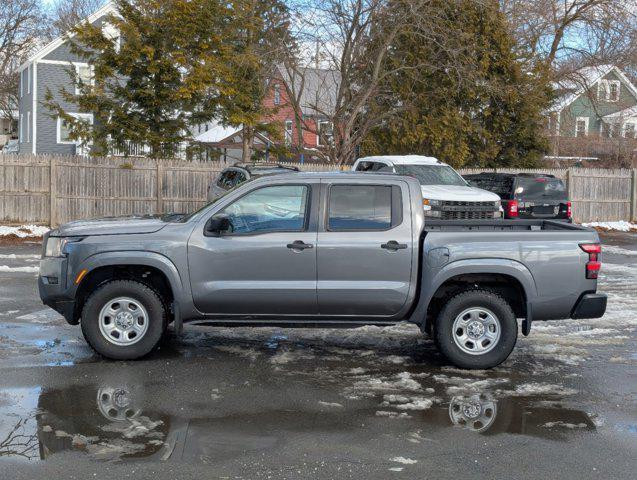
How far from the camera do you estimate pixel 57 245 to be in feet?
24.7

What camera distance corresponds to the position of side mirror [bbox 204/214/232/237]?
24.1ft

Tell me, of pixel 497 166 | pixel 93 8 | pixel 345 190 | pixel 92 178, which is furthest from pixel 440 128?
pixel 93 8

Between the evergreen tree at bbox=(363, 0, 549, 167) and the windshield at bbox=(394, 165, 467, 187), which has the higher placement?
the evergreen tree at bbox=(363, 0, 549, 167)

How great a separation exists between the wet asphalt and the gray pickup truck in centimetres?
43

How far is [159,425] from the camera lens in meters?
5.69

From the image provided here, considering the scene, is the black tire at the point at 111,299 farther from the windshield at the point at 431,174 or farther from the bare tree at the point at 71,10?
the bare tree at the point at 71,10

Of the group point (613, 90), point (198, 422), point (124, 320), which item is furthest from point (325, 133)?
point (613, 90)

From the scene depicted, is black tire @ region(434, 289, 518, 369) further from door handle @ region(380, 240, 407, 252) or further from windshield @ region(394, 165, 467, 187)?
windshield @ region(394, 165, 467, 187)

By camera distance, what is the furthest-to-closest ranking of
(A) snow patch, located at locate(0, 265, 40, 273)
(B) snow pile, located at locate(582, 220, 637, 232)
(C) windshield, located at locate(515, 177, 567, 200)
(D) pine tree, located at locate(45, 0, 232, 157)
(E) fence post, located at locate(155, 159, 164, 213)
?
(B) snow pile, located at locate(582, 220, 637, 232), (E) fence post, located at locate(155, 159, 164, 213), (D) pine tree, located at locate(45, 0, 232, 157), (C) windshield, located at locate(515, 177, 567, 200), (A) snow patch, located at locate(0, 265, 40, 273)

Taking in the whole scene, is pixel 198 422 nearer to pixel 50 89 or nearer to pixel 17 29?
pixel 50 89

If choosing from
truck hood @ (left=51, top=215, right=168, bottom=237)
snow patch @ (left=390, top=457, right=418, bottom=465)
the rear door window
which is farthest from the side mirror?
snow patch @ (left=390, top=457, right=418, bottom=465)

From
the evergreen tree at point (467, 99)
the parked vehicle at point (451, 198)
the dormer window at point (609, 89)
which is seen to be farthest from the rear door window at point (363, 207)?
the dormer window at point (609, 89)

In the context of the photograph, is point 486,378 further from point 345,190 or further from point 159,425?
point 159,425

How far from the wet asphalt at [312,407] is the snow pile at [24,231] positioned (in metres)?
10.9
